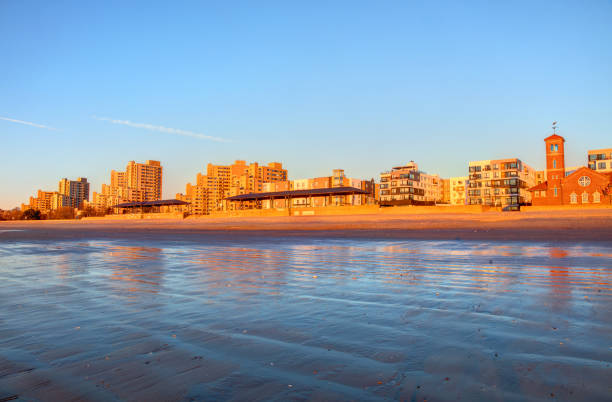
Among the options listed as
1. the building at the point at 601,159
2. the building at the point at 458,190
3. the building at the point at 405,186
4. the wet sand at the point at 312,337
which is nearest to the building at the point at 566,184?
the building at the point at 601,159

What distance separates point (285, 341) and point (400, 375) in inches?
53.9

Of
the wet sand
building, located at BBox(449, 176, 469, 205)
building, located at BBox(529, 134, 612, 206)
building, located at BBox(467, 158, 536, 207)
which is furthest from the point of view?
building, located at BBox(449, 176, 469, 205)

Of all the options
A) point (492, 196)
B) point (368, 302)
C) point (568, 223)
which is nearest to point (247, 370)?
point (368, 302)

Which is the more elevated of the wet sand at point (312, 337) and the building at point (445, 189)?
the building at point (445, 189)

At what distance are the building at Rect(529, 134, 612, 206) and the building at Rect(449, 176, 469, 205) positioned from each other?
94339mm

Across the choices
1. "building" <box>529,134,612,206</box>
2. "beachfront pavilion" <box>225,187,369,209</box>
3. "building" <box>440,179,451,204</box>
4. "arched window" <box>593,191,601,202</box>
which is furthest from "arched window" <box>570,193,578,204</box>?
"building" <box>440,179,451,204</box>

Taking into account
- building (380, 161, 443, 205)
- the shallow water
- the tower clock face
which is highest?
building (380, 161, 443, 205)

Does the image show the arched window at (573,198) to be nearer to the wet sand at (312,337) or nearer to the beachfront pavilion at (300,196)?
the beachfront pavilion at (300,196)

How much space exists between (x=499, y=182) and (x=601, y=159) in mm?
28561

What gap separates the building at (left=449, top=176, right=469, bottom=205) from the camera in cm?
17650

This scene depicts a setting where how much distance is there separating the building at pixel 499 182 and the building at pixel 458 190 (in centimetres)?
4449

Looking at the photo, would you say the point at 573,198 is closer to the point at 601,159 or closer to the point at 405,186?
the point at 601,159

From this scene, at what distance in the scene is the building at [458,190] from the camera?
579ft

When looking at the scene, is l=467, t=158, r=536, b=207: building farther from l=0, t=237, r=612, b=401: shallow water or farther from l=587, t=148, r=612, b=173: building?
l=0, t=237, r=612, b=401: shallow water
